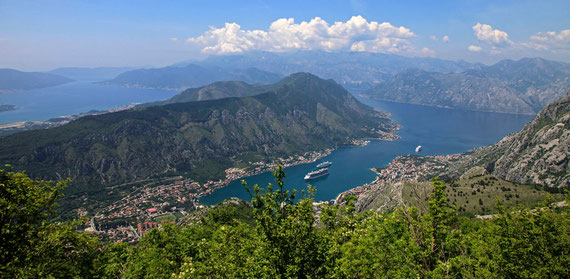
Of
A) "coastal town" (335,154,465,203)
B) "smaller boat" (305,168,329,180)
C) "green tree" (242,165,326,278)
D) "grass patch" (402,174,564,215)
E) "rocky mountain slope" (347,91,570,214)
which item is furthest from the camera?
"smaller boat" (305,168,329,180)

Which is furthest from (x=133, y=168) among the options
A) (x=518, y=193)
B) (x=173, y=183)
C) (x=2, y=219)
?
(x=518, y=193)

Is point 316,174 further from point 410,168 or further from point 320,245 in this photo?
point 320,245

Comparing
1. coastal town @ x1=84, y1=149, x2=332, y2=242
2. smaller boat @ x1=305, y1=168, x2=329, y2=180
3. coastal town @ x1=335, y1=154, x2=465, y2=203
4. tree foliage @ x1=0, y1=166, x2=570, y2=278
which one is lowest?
coastal town @ x1=84, y1=149, x2=332, y2=242

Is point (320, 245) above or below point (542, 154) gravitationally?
above

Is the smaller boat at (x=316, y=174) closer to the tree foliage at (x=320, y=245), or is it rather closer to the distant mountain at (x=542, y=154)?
the distant mountain at (x=542, y=154)

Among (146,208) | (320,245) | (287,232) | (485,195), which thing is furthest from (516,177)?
(146,208)

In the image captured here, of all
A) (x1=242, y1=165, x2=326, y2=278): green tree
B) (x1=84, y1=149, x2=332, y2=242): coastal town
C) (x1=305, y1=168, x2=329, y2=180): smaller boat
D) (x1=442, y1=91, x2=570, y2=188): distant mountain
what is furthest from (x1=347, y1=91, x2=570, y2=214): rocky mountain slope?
(x1=84, y1=149, x2=332, y2=242): coastal town

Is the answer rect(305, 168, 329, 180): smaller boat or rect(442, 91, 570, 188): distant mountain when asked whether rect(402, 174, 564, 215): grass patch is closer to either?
rect(442, 91, 570, 188): distant mountain

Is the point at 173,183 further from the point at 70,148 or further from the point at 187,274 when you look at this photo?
the point at 187,274
